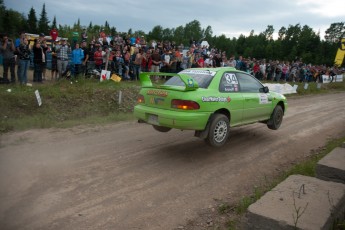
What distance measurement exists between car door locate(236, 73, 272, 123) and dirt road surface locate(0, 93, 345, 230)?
689 millimetres

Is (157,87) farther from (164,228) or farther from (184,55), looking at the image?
(184,55)

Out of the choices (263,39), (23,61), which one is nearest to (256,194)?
(23,61)

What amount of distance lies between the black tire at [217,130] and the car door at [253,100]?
0.87 m

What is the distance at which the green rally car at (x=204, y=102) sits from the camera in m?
6.07

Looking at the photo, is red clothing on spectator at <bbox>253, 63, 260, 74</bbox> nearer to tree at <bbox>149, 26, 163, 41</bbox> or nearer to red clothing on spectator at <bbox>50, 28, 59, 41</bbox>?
red clothing on spectator at <bbox>50, 28, 59, 41</bbox>

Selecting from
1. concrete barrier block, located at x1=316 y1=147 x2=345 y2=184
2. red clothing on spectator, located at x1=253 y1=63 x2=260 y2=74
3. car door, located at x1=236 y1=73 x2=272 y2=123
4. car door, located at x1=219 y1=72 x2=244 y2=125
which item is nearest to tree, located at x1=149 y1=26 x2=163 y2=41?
red clothing on spectator, located at x1=253 y1=63 x2=260 y2=74

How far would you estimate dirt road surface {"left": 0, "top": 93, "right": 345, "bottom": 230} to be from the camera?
13.5 ft

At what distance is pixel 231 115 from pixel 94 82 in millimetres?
7774

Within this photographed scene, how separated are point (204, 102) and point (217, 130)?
72cm

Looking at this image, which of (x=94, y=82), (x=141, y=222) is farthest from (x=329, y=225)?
(x=94, y=82)

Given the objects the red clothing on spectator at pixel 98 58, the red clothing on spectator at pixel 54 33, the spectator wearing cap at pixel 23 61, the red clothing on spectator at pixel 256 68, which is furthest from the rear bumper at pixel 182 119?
the red clothing on spectator at pixel 256 68

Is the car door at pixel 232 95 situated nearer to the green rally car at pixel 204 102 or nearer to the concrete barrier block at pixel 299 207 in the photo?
the green rally car at pixel 204 102

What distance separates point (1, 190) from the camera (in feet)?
15.1

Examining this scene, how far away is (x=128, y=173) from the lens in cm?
550
